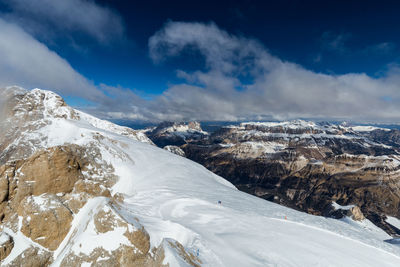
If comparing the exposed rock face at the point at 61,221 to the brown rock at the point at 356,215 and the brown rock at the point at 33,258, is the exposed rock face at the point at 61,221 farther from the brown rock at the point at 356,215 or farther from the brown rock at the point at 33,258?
the brown rock at the point at 356,215

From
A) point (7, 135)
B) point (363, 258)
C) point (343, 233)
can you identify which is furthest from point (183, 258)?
point (7, 135)

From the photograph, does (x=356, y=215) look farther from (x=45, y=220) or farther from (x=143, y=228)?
(x=45, y=220)

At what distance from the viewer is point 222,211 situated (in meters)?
23.1

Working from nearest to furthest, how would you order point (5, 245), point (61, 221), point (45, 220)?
point (5, 245)
point (45, 220)
point (61, 221)

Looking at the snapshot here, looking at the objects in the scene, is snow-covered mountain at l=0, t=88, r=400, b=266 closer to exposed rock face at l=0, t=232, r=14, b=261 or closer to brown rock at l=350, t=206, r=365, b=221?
exposed rock face at l=0, t=232, r=14, b=261

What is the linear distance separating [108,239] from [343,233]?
22.9m

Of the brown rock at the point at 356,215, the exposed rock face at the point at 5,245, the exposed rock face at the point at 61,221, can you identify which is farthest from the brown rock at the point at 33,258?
the brown rock at the point at 356,215

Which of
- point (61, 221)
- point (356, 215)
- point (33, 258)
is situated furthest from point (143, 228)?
point (356, 215)

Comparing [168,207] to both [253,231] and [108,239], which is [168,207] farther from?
[108,239]

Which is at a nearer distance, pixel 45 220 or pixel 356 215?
pixel 45 220

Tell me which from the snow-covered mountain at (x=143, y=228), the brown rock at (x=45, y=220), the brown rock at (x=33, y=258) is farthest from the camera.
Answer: the brown rock at (x=45, y=220)

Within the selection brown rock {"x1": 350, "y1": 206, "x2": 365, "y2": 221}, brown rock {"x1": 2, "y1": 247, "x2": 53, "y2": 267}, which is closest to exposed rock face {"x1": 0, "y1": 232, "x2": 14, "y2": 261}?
brown rock {"x1": 2, "y1": 247, "x2": 53, "y2": 267}

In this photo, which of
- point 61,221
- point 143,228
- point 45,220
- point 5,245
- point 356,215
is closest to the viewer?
point 143,228

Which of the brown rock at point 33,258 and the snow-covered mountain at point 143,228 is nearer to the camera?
the snow-covered mountain at point 143,228
